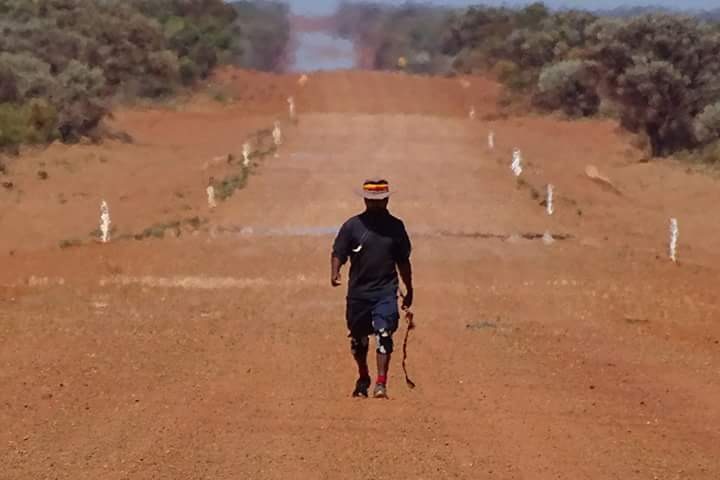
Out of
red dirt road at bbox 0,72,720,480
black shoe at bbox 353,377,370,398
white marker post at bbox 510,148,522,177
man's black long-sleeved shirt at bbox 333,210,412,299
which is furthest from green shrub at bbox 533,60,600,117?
man's black long-sleeved shirt at bbox 333,210,412,299

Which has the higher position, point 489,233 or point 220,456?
point 220,456

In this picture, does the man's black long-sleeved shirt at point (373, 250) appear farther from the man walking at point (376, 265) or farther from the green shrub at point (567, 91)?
the green shrub at point (567, 91)

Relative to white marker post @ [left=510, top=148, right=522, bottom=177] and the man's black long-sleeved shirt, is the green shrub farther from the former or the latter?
the man's black long-sleeved shirt

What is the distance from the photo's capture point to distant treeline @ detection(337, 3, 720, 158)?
4609 centimetres

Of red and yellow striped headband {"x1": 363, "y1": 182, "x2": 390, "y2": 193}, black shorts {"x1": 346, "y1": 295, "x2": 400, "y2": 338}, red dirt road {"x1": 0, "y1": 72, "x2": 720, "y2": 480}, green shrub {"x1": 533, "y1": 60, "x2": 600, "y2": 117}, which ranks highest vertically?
red and yellow striped headband {"x1": 363, "y1": 182, "x2": 390, "y2": 193}

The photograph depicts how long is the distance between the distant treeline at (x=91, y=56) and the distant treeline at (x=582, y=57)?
12.5m

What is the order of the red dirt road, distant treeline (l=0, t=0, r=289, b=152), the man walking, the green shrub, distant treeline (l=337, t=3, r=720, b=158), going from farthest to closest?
the green shrub, distant treeline (l=337, t=3, r=720, b=158), distant treeline (l=0, t=0, r=289, b=152), the man walking, the red dirt road

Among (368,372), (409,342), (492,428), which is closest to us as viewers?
(492,428)

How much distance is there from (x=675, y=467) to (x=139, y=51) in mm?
52220

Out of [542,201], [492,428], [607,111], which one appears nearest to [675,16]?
[607,111]

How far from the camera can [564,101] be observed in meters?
62.2

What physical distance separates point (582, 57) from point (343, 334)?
46.1 meters

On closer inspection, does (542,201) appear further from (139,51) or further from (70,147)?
(139,51)

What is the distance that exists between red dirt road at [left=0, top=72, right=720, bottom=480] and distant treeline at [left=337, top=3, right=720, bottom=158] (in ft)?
25.1
